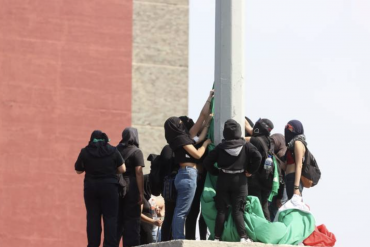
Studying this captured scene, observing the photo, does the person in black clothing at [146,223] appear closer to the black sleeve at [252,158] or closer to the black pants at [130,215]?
the black pants at [130,215]

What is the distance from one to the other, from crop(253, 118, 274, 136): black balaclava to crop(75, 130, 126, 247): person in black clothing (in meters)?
1.50

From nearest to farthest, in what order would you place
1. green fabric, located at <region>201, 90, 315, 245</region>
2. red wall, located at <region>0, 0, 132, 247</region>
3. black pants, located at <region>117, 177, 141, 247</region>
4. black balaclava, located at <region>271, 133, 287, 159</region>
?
1. green fabric, located at <region>201, 90, 315, 245</region>
2. black pants, located at <region>117, 177, 141, 247</region>
3. black balaclava, located at <region>271, 133, 287, 159</region>
4. red wall, located at <region>0, 0, 132, 247</region>

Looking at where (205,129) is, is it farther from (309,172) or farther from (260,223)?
(260,223)

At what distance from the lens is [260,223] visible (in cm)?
1241

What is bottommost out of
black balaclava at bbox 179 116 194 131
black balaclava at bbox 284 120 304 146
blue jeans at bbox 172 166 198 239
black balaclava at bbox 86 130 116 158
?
blue jeans at bbox 172 166 198 239

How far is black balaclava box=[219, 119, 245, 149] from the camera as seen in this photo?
12.5m

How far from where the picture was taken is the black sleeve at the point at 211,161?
12.6 m

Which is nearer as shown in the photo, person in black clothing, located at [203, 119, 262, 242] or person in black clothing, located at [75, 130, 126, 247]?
person in black clothing, located at [203, 119, 262, 242]

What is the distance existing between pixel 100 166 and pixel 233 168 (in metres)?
1.50

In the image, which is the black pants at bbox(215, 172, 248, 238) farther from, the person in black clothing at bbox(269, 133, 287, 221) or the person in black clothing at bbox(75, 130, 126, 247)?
the person in black clothing at bbox(75, 130, 126, 247)

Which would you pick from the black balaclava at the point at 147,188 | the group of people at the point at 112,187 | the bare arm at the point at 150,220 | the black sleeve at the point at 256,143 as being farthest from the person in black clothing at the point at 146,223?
the black sleeve at the point at 256,143

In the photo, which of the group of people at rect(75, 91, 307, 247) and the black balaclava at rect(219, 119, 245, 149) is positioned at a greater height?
the black balaclava at rect(219, 119, 245, 149)

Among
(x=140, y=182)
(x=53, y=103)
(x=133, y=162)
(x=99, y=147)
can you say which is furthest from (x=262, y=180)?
(x=53, y=103)

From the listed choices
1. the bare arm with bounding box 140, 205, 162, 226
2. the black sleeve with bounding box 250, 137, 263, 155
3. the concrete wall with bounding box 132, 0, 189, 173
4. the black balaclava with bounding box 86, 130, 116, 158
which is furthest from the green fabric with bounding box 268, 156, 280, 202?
the concrete wall with bounding box 132, 0, 189, 173
